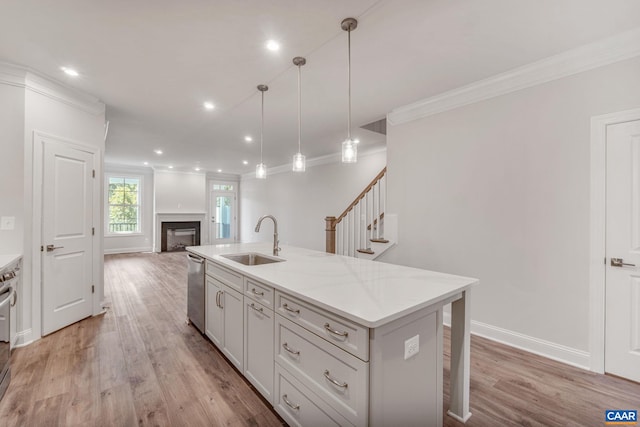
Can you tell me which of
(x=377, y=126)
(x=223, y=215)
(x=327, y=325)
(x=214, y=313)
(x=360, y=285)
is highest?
(x=377, y=126)

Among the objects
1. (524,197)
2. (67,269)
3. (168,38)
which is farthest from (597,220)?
(67,269)

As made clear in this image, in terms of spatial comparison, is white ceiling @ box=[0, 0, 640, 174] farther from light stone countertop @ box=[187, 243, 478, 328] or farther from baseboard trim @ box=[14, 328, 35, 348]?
baseboard trim @ box=[14, 328, 35, 348]

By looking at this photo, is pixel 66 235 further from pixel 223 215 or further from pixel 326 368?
pixel 223 215

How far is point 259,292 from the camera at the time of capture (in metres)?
1.91

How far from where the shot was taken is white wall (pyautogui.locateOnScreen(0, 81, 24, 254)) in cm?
259

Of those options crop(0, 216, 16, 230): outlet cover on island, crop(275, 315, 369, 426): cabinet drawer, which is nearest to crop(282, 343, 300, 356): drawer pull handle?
crop(275, 315, 369, 426): cabinet drawer

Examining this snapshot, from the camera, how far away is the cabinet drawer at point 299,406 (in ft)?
4.50

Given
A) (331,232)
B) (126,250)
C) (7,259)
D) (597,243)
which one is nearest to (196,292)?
(7,259)

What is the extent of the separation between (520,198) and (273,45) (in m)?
2.60

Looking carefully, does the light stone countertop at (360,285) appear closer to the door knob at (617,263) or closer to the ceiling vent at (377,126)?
the door knob at (617,263)

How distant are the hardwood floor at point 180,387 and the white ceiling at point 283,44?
8.59 feet

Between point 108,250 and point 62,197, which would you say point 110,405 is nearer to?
point 62,197

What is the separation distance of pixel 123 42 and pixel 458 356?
10.9ft

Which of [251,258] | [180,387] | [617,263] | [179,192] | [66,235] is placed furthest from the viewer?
[179,192]
